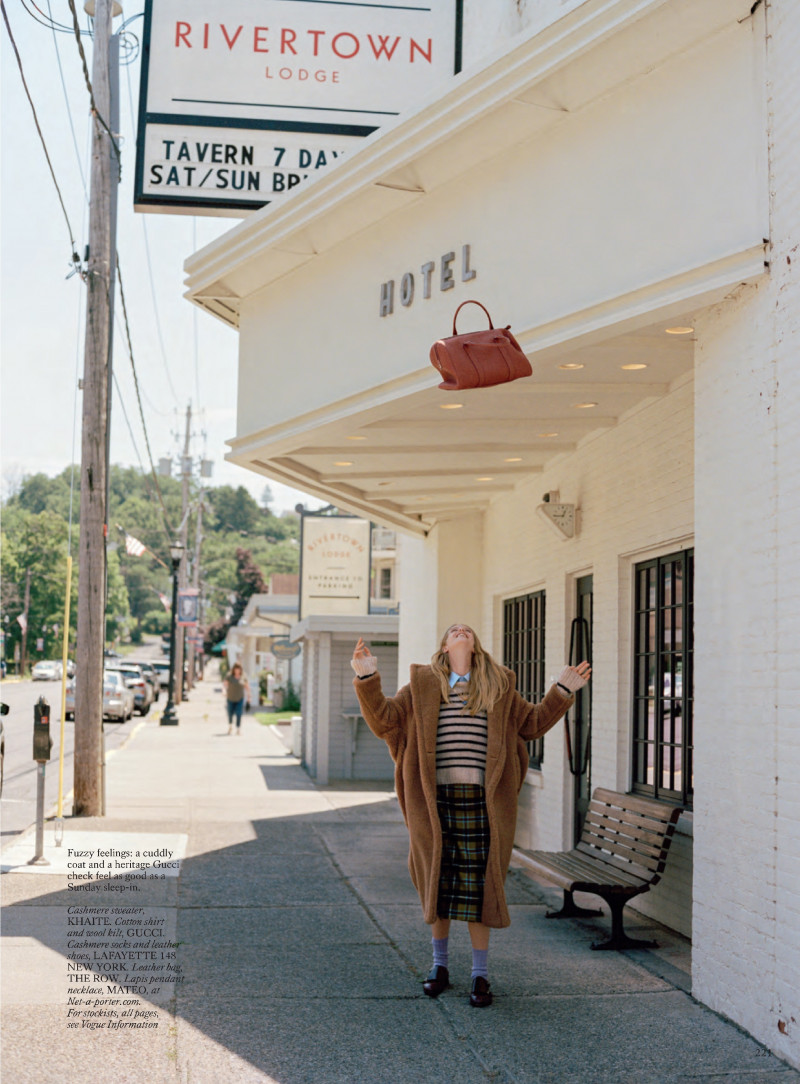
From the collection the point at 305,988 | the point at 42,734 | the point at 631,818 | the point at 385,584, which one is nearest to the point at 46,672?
the point at 385,584

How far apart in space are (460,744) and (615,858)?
7.52 feet

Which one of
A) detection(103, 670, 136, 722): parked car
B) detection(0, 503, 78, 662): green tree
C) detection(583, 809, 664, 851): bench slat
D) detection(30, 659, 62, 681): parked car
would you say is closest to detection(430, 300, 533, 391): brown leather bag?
detection(583, 809, 664, 851): bench slat

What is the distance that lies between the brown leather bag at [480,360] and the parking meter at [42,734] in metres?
5.38

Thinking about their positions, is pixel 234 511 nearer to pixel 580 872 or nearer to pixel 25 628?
pixel 25 628

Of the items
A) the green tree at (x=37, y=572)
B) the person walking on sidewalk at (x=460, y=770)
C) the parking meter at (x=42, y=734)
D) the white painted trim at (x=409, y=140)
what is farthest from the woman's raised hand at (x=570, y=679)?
the green tree at (x=37, y=572)

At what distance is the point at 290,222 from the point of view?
28.5 feet

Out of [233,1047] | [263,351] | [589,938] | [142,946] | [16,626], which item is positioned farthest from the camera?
[16,626]

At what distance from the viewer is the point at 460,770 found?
5965 mm

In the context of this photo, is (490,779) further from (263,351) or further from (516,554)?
(516,554)

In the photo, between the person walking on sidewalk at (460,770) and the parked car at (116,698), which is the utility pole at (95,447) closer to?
the person walking on sidewalk at (460,770)

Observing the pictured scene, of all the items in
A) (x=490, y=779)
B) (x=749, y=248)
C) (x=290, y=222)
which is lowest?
(x=490, y=779)

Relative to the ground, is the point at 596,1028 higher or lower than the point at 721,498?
lower

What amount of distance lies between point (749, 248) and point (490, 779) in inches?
113

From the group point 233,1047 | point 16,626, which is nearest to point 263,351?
point 233,1047
